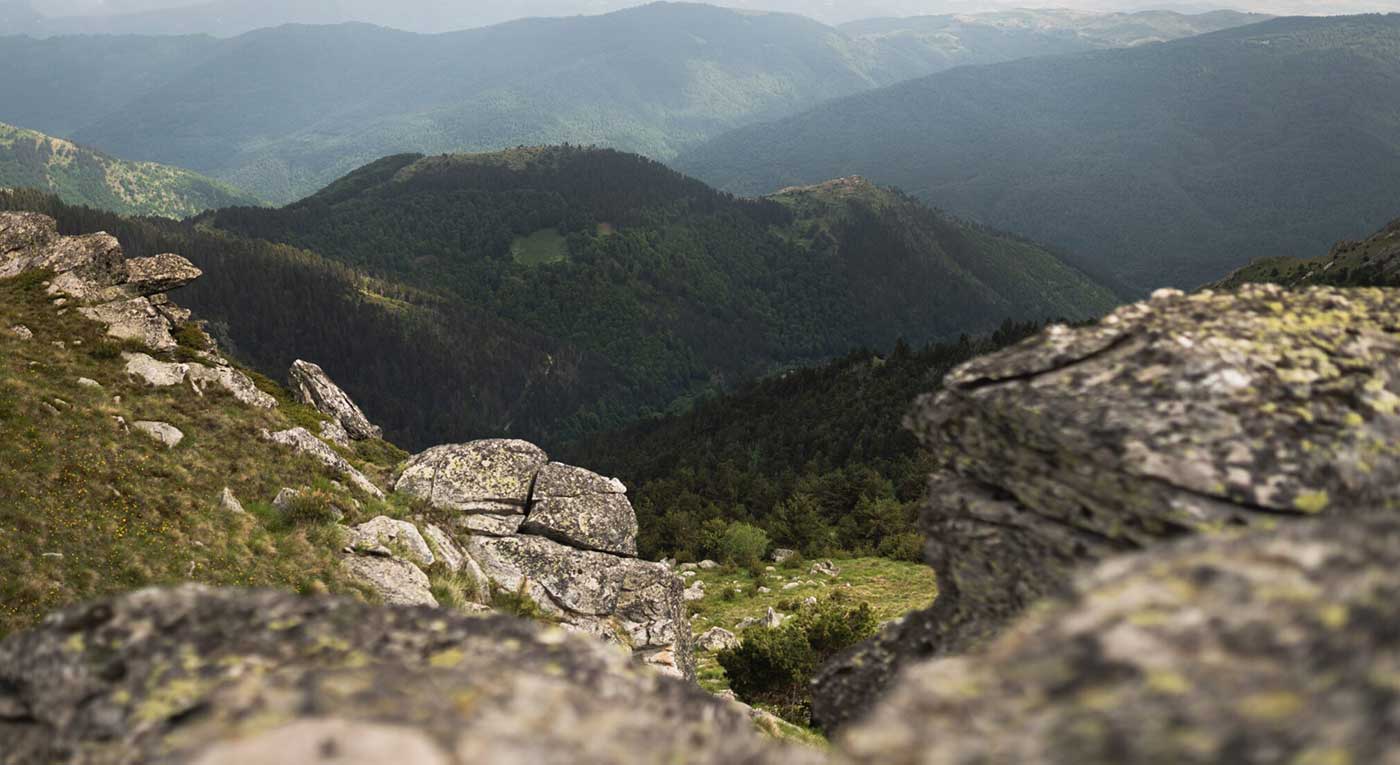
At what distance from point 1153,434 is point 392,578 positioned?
79.7 feet

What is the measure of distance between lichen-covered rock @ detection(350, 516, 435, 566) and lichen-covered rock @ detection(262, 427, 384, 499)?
4.10 m

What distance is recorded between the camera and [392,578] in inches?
1004

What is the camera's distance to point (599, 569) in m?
32.2

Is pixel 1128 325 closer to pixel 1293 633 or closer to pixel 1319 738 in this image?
pixel 1293 633

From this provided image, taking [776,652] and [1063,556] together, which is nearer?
[1063,556]

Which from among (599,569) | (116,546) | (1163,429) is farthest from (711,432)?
(1163,429)

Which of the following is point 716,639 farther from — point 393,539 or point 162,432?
point 162,432

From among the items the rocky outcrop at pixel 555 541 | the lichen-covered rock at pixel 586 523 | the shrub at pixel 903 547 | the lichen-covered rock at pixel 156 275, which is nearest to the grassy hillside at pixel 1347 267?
the shrub at pixel 903 547

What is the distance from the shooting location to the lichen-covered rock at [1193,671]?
4.32 m

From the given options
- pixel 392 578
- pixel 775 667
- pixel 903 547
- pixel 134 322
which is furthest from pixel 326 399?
pixel 903 547

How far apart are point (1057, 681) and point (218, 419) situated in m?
36.5

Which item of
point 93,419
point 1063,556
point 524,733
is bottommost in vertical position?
point 93,419

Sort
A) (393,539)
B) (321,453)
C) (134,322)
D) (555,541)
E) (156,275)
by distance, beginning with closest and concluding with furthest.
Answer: (393,539) → (321,453) → (555,541) → (134,322) → (156,275)

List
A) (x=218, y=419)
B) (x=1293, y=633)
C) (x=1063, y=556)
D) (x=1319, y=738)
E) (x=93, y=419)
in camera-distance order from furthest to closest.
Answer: (x=218, y=419) < (x=93, y=419) < (x=1063, y=556) < (x=1293, y=633) < (x=1319, y=738)
